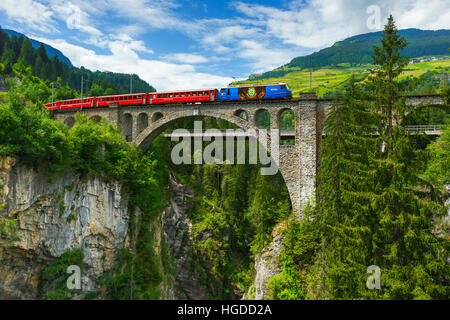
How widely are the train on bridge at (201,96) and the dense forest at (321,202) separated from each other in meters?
5.77

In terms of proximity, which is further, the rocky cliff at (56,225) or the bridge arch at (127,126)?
the bridge arch at (127,126)

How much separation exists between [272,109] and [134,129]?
16.3 m

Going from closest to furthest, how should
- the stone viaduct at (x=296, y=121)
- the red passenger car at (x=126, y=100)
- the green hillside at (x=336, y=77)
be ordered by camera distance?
the stone viaduct at (x=296, y=121), the red passenger car at (x=126, y=100), the green hillside at (x=336, y=77)

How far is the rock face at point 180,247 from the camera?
113ft

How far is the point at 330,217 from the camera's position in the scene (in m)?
17.2

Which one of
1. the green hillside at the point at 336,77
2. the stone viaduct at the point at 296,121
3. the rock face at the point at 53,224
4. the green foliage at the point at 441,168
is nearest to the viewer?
the green foliage at the point at 441,168

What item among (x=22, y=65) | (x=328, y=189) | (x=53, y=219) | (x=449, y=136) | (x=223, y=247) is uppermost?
(x=22, y=65)

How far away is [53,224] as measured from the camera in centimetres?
2186

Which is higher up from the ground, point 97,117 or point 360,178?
point 97,117

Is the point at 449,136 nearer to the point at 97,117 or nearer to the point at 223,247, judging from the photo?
the point at 223,247

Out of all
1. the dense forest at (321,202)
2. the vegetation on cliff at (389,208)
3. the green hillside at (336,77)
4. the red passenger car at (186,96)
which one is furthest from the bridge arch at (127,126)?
the green hillside at (336,77)

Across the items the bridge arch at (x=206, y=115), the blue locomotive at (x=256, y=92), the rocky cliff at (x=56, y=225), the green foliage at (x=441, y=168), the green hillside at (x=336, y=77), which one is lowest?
the rocky cliff at (x=56, y=225)

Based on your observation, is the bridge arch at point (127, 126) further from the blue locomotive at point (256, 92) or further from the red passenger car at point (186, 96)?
the blue locomotive at point (256, 92)

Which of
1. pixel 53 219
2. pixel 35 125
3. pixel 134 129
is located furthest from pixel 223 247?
pixel 35 125
